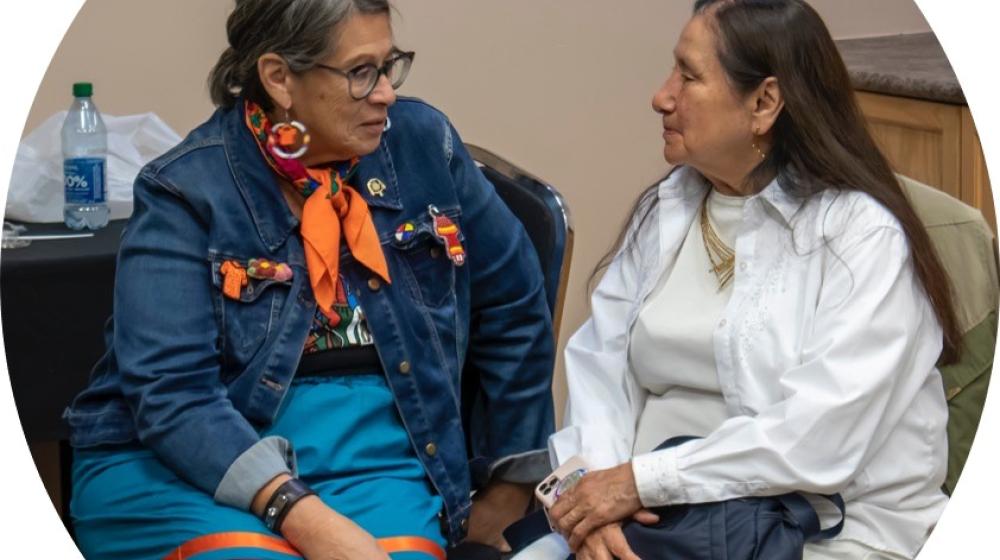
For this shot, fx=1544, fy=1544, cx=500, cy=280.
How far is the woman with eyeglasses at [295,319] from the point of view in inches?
84.6

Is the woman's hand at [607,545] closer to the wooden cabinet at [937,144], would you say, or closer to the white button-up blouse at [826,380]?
the white button-up blouse at [826,380]

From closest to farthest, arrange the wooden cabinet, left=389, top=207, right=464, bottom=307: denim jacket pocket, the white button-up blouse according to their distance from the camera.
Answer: the white button-up blouse
left=389, top=207, right=464, bottom=307: denim jacket pocket
the wooden cabinet

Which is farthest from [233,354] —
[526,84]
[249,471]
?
[526,84]

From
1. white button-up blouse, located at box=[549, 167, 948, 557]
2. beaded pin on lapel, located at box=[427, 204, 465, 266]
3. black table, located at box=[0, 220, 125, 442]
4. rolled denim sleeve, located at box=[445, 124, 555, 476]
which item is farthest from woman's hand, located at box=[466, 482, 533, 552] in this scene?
black table, located at box=[0, 220, 125, 442]

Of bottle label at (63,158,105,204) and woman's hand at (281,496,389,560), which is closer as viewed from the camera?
woman's hand at (281,496,389,560)

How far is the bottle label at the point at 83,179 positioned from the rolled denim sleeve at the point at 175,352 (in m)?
0.84

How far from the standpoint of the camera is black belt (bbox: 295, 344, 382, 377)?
2.26 metres

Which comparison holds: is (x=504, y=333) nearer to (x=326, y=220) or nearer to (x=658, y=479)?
(x=326, y=220)

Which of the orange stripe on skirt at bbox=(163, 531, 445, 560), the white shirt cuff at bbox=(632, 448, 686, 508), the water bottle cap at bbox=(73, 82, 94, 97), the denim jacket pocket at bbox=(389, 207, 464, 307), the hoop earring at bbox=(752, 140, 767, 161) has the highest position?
the hoop earring at bbox=(752, 140, 767, 161)

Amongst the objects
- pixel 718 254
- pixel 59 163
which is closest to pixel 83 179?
pixel 59 163

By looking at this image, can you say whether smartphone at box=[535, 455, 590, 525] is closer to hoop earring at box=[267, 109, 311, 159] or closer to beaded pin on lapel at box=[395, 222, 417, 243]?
beaded pin on lapel at box=[395, 222, 417, 243]

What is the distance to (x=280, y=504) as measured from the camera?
82.8 inches

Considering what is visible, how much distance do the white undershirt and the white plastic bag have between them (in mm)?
1332

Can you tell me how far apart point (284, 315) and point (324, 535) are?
335mm
